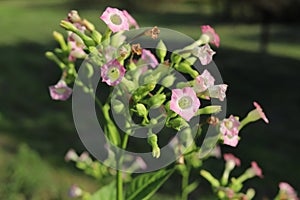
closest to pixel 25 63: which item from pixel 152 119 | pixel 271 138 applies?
pixel 271 138

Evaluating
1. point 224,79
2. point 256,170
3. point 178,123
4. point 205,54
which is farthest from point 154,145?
point 224,79

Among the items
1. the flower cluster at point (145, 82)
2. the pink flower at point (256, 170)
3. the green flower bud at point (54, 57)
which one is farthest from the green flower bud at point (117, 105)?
the pink flower at point (256, 170)

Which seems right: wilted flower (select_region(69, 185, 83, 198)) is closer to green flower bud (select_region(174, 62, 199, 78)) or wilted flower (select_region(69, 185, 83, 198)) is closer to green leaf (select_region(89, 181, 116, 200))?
green leaf (select_region(89, 181, 116, 200))

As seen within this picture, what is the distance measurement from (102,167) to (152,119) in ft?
2.34

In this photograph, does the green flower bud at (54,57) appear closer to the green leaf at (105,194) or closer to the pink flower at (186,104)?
the green leaf at (105,194)

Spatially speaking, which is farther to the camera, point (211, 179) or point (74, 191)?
point (74, 191)

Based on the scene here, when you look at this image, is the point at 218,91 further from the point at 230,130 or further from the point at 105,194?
the point at 105,194

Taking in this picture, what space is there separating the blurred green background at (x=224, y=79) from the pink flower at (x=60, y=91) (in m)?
0.30

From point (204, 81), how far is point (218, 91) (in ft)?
0.08

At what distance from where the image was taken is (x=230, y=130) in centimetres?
90

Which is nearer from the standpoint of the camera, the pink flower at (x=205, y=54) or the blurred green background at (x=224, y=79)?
the pink flower at (x=205, y=54)

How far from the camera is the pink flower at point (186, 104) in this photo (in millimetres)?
782

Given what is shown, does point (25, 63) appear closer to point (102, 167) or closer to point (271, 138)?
point (271, 138)

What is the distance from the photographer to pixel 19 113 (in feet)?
21.0
